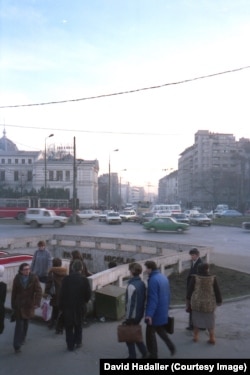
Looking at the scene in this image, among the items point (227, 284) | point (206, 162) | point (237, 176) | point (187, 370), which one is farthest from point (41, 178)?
point (187, 370)

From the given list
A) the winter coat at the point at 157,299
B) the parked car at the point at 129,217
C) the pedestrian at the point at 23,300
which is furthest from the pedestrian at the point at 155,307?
the parked car at the point at 129,217

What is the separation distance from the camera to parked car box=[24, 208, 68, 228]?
41.4 m

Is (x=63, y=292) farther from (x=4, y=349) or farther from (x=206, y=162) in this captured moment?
(x=206, y=162)

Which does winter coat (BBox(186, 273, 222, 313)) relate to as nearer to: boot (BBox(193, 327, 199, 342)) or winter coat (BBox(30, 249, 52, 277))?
boot (BBox(193, 327, 199, 342))

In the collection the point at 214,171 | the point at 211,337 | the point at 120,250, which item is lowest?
the point at 211,337

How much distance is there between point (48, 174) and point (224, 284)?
297 ft

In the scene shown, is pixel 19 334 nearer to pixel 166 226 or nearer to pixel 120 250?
pixel 120 250

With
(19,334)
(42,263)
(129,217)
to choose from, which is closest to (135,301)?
(19,334)

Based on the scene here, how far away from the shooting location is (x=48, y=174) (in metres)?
102

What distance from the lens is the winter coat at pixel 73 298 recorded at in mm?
7090

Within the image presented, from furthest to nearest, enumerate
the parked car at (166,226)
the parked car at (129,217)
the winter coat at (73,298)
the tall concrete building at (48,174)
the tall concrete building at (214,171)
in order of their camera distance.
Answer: the tall concrete building at (214,171), the tall concrete building at (48,174), the parked car at (129,217), the parked car at (166,226), the winter coat at (73,298)

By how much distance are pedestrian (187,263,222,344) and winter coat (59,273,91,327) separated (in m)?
1.81

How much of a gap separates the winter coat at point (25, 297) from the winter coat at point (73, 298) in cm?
50

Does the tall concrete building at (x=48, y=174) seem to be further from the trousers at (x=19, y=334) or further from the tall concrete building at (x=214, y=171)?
the trousers at (x=19, y=334)
